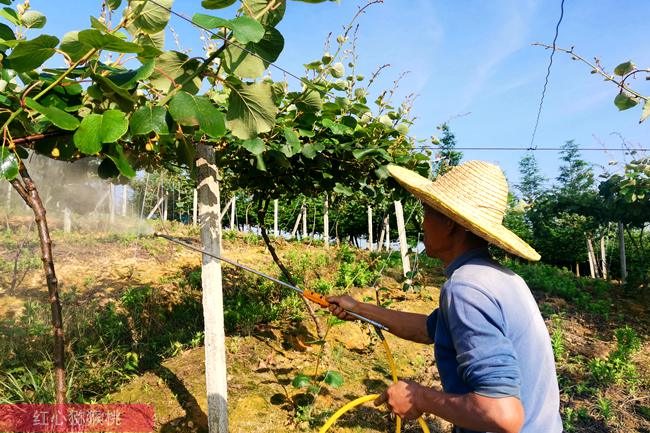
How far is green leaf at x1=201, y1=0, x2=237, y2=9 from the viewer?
3.29 ft

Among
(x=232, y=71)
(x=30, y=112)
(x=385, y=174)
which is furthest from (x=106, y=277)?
(x=232, y=71)

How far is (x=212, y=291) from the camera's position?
250 cm

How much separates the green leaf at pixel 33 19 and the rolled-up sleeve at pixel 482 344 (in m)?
1.51

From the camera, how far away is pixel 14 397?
2.95 meters

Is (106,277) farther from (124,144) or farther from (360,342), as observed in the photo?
(124,144)

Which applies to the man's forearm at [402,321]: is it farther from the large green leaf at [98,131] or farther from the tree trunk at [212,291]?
the large green leaf at [98,131]

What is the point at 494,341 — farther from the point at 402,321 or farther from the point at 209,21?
the point at 209,21

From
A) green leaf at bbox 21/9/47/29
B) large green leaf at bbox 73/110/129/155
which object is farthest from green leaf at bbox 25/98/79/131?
green leaf at bbox 21/9/47/29

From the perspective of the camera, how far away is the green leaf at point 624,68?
1553 millimetres

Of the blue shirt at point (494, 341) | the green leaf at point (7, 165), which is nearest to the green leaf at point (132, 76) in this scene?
the green leaf at point (7, 165)

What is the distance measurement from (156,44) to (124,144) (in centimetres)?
86

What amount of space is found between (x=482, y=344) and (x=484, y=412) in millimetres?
164

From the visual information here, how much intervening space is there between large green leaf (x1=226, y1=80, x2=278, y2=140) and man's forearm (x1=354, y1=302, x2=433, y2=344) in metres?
0.93

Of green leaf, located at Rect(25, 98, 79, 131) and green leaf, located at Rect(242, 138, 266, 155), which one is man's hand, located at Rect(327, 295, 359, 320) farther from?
green leaf, located at Rect(25, 98, 79, 131)
